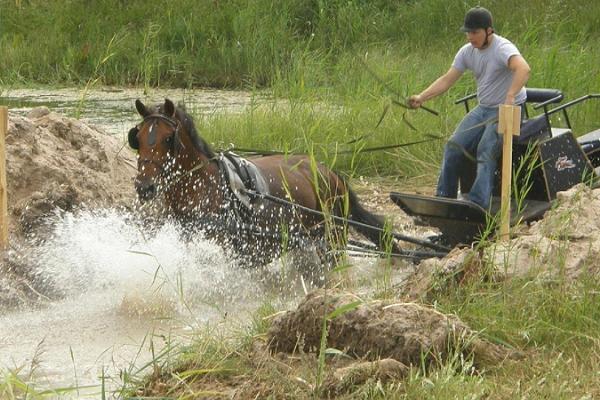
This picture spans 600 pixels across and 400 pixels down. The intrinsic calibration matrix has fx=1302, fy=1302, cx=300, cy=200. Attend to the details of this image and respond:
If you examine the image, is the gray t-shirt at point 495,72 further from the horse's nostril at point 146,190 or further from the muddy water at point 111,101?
the muddy water at point 111,101

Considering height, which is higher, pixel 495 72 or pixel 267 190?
pixel 495 72

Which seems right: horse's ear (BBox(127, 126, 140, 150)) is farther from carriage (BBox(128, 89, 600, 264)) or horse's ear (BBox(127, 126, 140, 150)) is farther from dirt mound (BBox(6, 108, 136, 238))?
dirt mound (BBox(6, 108, 136, 238))

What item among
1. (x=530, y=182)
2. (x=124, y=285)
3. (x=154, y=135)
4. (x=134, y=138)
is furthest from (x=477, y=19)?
(x=124, y=285)

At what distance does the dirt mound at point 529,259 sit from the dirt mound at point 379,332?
0.62 metres

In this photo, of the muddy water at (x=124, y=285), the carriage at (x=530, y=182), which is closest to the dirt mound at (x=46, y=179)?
the muddy water at (x=124, y=285)

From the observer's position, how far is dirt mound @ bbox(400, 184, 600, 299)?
23.0ft

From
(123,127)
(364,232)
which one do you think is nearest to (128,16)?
(123,127)

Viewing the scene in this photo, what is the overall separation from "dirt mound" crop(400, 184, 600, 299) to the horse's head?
2.08m

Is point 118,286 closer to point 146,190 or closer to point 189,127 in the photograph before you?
point 146,190

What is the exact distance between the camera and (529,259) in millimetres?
7145

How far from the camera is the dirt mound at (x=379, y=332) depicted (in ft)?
20.2

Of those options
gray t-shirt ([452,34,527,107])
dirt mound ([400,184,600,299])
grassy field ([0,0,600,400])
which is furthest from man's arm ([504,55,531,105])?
dirt mound ([400,184,600,299])

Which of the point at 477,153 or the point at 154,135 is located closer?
the point at 154,135

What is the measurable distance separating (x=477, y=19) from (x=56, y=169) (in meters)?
3.25
